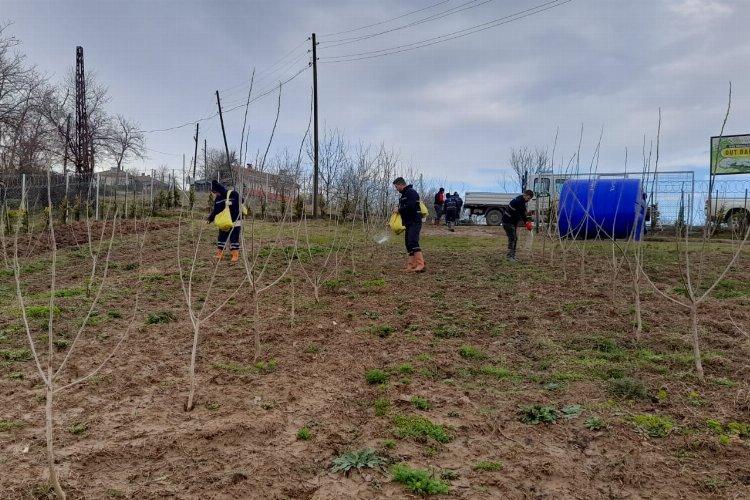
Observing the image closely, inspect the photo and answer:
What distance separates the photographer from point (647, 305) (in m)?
5.27

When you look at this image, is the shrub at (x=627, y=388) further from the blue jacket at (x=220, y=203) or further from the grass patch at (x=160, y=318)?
the blue jacket at (x=220, y=203)

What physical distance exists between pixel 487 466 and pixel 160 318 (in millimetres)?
A: 3675

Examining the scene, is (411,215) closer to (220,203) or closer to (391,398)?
(220,203)

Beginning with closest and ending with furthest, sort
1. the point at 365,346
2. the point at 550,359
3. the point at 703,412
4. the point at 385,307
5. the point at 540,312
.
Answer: the point at 703,412 → the point at 550,359 → the point at 365,346 → the point at 540,312 → the point at 385,307

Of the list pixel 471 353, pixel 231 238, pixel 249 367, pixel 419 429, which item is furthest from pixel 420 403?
pixel 231 238

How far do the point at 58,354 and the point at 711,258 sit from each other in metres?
9.32

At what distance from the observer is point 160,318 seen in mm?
4871

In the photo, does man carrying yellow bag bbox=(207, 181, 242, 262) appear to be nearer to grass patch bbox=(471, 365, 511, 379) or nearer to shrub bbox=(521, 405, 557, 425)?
grass patch bbox=(471, 365, 511, 379)

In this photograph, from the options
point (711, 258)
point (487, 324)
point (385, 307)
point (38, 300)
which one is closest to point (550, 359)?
point (487, 324)

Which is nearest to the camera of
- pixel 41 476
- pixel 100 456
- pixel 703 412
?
pixel 41 476

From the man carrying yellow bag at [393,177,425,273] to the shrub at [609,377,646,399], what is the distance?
4.07 m

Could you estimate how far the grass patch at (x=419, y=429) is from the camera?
8.50ft

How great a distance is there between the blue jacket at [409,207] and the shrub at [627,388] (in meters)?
4.18

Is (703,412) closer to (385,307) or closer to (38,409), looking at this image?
(385,307)
